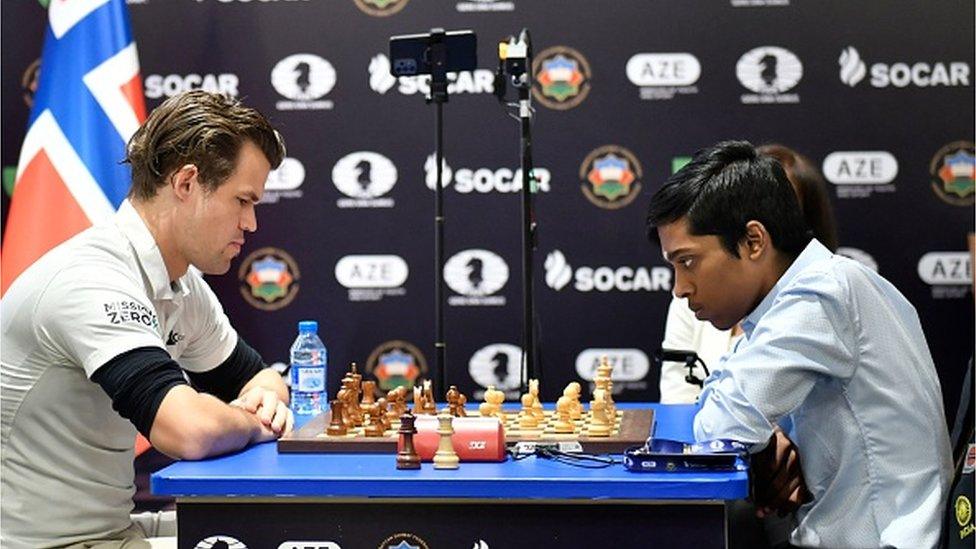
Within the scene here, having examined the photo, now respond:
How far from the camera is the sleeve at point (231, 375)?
327 cm

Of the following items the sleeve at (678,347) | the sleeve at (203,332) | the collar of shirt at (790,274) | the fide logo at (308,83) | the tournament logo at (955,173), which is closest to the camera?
the collar of shirt at (790,274)

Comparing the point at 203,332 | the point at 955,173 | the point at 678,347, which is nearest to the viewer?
the point at 203,332

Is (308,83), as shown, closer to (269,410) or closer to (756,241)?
(269,410)

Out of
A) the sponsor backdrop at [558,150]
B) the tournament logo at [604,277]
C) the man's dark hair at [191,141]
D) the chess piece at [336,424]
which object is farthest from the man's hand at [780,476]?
the tournament logo at [604,277]

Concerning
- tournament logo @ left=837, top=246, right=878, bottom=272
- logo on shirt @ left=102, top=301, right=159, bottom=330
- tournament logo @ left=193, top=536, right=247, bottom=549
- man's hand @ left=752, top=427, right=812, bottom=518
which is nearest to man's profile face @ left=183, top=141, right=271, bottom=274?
logo on shirt @ left=102, top=301, right=159, bottom=330

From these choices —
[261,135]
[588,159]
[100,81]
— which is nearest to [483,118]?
[588,159]

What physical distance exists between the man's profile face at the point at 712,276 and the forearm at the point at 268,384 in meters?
0.99

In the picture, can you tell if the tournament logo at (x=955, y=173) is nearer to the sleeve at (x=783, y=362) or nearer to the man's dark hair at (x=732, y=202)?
the man's dark hair at (x=732, y=202)

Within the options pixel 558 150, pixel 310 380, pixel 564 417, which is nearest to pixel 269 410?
pixel 564 417

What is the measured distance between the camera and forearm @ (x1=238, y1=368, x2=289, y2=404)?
3.14 metres

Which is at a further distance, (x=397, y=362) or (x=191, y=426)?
(x=397, y=362)

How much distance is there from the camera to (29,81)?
18.0 feet

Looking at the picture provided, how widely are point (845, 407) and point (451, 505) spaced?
81 cm

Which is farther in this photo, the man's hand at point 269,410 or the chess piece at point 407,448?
the man's hand at point 269,410
